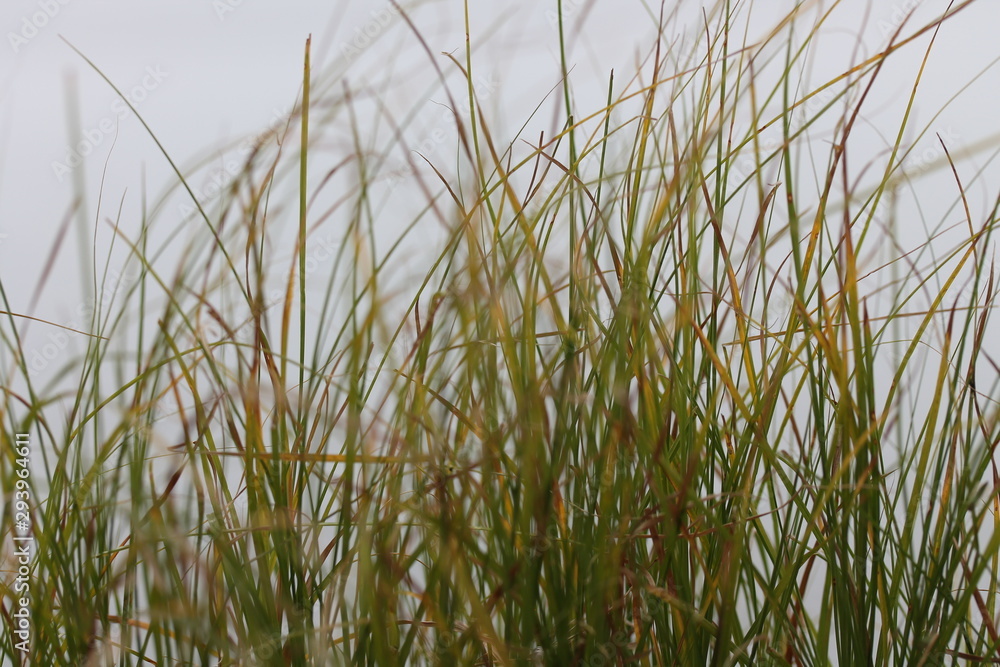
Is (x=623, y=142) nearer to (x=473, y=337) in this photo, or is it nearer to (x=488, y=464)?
(x=473, y=337)

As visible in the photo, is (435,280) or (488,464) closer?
(488,464)

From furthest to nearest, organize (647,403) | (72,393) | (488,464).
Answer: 1. (72,393)
2. (647,403)
3. (488,464)

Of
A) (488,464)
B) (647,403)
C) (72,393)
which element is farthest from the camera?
(72,393)

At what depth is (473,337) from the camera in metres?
0.66

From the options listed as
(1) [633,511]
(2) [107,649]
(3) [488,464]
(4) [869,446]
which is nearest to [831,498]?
(4) [869,446]

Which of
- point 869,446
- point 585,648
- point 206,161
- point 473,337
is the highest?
point 206,161

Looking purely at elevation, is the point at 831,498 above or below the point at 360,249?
below

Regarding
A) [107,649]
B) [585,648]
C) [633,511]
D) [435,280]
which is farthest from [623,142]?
[107,649]

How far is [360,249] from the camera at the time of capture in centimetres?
66

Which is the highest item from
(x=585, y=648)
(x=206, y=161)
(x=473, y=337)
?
(x=206, y=161)

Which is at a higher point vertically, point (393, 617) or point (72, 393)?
point (72, 393)

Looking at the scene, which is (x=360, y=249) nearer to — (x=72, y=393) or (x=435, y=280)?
(x=435, y=280)

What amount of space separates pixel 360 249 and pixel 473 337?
11 centimetres

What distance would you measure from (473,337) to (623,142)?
1.16 ft
